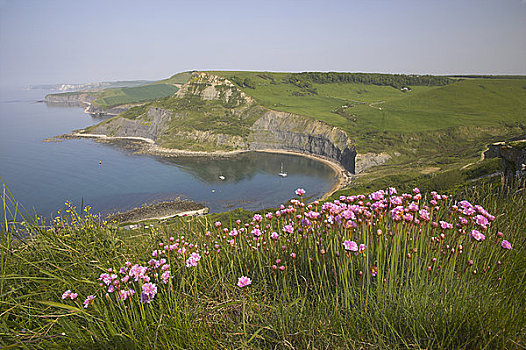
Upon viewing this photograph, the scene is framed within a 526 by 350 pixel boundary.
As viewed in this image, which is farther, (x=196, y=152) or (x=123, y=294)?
(x=196, y=152)

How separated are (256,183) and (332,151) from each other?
37.0 meters

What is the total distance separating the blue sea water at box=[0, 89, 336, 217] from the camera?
72.1 metres

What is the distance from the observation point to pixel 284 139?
410ft

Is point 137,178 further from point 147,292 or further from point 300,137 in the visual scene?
point 147,292

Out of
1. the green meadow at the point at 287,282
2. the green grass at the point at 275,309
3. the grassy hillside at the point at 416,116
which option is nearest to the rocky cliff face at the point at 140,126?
the grassy hillside at the point at 416,116

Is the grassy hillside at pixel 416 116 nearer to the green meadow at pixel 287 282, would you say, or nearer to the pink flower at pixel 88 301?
the green meadow at pixel 287 282

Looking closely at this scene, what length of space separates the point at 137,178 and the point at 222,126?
5508 centimetres

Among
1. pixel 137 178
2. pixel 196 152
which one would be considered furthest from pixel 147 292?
pixel 196 152

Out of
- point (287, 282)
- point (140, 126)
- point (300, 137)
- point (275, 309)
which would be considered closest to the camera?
point (275, 309)

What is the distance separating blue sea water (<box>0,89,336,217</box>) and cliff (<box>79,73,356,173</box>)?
9327 mm

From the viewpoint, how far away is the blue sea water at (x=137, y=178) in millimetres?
72125

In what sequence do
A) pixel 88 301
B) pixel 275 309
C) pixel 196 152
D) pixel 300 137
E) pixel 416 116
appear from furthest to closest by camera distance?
pixel 300 137 → pixel 196 152 → pixel 416 116 → pixel 275 309 → pixel 88 301

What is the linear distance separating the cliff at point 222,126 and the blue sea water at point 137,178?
933cm

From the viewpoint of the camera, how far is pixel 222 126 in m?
135
